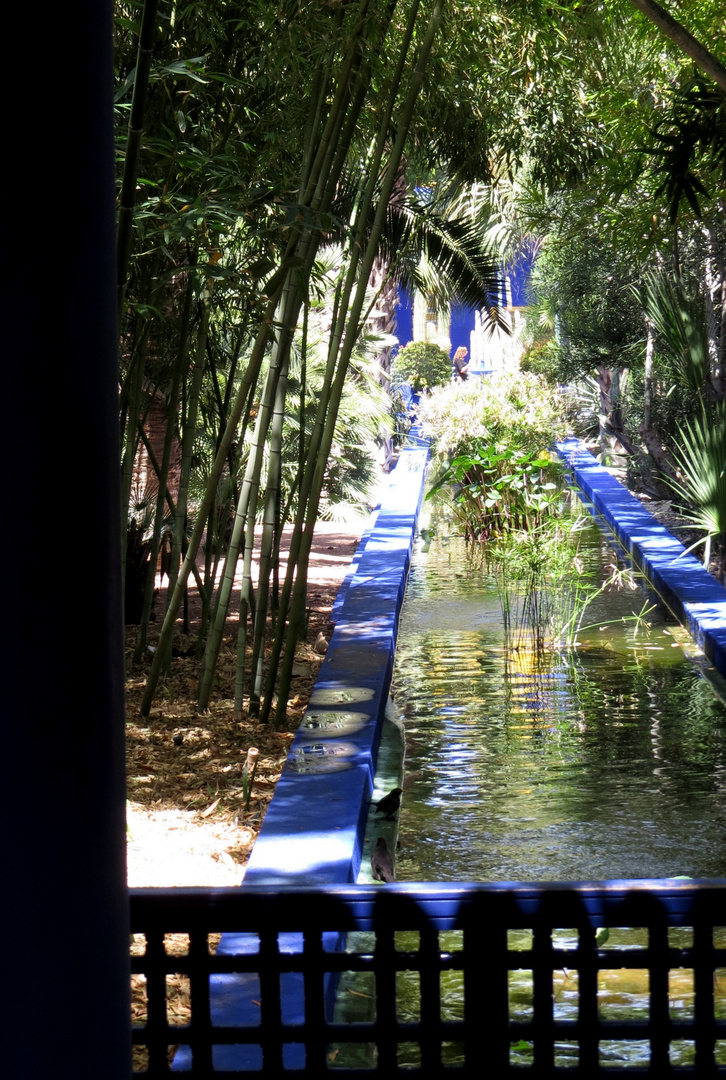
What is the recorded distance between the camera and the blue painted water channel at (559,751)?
3.45 meters

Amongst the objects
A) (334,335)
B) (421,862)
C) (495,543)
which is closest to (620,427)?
(495,543)

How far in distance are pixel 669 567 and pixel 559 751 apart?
3393mm

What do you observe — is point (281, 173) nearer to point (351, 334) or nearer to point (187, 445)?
point (351, 334)

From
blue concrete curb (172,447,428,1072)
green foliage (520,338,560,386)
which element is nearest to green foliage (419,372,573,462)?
green foliage (520,338,560,386)

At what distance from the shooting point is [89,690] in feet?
3.16

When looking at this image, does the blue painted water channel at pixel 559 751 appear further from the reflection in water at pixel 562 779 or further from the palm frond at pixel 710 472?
the palm frond at pixel 710 472

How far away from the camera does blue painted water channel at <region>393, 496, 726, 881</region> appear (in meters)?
3.45

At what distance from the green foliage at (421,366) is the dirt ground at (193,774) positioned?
1823cm

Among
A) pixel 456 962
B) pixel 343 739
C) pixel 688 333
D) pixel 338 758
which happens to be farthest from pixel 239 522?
pixel 688 333

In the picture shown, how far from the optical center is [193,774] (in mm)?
4152

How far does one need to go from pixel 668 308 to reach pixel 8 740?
677 centimetres

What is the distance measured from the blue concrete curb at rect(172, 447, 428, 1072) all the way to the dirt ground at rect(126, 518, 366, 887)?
0.60 feet

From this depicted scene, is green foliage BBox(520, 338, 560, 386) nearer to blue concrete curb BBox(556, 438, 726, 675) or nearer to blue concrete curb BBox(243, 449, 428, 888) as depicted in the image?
blue concrete curb BBox(556, 438, 726, 675)

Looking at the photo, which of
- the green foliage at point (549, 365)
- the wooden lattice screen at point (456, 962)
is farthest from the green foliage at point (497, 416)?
the wooden lattice screen at point (456, 962)
